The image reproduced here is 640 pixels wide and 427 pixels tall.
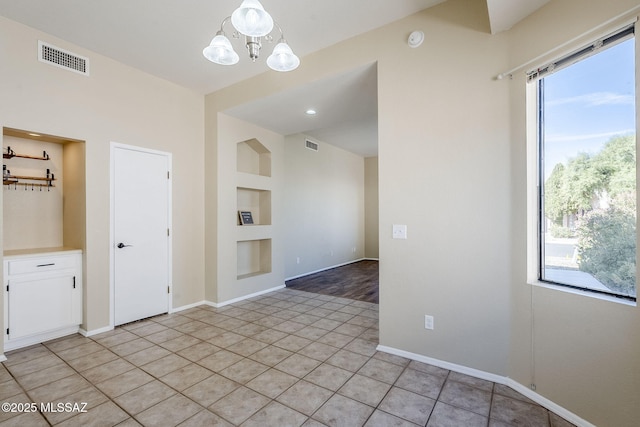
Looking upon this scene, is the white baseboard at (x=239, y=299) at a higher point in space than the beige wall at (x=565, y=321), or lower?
lower

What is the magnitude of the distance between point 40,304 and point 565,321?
455 centimetres

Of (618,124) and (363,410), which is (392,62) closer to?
(618,124)

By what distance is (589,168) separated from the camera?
188 centimetres

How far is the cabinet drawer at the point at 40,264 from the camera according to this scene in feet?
9.17

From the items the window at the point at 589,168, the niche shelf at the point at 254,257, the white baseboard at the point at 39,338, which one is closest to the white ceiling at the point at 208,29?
the window at the point at 589,168

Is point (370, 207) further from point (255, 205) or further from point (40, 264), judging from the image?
point (40, 264)

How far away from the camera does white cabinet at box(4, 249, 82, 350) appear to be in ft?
9.12

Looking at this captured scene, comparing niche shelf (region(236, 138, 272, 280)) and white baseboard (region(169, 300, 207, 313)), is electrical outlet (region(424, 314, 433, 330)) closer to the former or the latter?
niche shelf (region(236, 138, 272, 280))

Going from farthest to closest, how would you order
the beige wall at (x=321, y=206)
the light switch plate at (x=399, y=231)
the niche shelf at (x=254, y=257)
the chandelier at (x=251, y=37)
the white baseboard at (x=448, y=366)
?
the beige wall at (x=321, y=206) < the niche shelf at (x=254, y=257) < the light switch plate at (x=399, y=231) < the white baseboard at (x=448, y=366) < the chandelier at (x=251, y=37)

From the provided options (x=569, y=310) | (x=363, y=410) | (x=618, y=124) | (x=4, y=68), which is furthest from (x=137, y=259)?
(x=618, y=124)

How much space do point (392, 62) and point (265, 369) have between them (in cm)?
299

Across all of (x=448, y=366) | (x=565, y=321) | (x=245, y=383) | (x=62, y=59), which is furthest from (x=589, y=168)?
(x=62, y=59)

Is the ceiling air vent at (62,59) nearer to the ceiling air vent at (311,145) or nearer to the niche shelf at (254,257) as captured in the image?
the niche shelf at (254,257)

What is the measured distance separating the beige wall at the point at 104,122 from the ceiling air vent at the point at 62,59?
0.17ft
